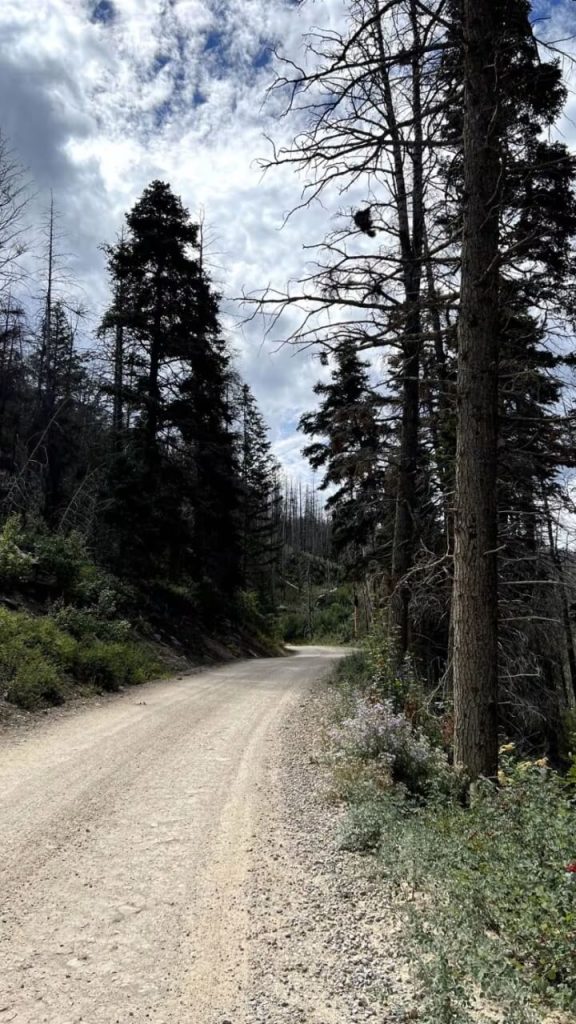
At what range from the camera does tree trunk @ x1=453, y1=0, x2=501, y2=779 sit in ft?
15.3

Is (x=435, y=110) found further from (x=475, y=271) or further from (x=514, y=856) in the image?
(x=514, y=856)

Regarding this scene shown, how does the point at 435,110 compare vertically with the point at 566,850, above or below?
above

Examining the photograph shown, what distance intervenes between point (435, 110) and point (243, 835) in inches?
240

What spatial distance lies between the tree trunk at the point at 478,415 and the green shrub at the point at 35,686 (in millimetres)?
6418

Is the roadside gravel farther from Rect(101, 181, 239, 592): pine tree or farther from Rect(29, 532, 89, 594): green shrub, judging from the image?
Rect(101, 181, 239, 592): pine tree

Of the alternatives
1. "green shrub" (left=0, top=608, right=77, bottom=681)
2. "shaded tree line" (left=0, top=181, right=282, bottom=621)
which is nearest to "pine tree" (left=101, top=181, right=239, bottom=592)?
"shaded tree line" (left=0, top=181, right=282, bottom=621)

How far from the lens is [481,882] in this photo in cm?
297

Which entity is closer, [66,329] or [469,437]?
[469,437]

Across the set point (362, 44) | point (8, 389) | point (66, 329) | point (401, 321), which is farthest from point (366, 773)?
point (8, 389)

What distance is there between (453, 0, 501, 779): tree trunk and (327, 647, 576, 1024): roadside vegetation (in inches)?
21.2

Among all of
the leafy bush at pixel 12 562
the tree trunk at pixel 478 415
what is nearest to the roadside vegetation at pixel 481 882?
the tree trunk at pixel 478 415

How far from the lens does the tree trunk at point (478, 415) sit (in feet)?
15.3

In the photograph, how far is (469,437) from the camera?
4.83m

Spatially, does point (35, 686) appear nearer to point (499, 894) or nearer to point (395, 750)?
point (395, 750)
